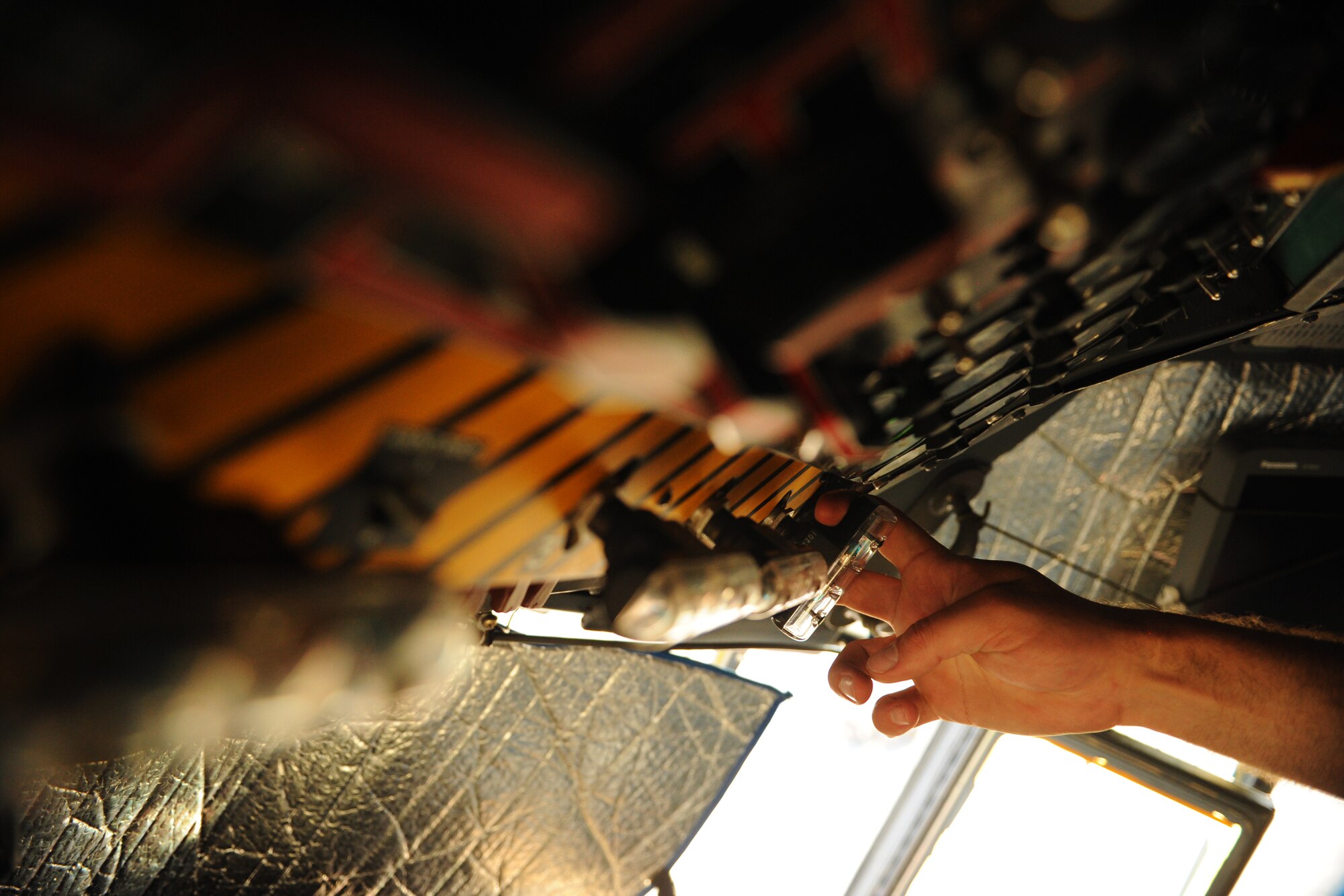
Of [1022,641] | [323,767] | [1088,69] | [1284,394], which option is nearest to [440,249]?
[1088,69]

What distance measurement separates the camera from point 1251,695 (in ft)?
5.97

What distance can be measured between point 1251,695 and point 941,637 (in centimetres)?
93

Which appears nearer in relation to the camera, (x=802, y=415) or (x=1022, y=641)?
(x=802, y=415)

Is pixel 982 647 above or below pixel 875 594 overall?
below

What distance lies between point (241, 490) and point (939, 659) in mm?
1569

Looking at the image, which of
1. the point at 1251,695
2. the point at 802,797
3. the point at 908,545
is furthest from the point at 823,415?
the point at 802,797

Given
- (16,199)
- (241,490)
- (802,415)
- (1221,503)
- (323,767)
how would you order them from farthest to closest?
(1221,503) → (323,767) → (802,415) → (241,490) → (16,199)

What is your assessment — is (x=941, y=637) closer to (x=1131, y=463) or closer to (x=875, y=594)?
(x=875, y=594)

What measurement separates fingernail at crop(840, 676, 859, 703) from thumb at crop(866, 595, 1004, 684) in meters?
0.22

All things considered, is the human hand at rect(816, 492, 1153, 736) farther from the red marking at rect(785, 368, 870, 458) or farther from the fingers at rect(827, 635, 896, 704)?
the red marking at rect(785, 368, 870, 458)

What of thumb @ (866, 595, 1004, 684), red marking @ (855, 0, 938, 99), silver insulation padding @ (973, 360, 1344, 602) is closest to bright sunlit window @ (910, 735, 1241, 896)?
silver insulation padding @ (973, 360, 1344, 602)

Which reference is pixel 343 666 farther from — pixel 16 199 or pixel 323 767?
pixel 323 767

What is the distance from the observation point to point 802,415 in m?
0.77

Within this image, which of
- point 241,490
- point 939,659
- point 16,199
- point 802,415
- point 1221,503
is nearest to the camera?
point 16,199
